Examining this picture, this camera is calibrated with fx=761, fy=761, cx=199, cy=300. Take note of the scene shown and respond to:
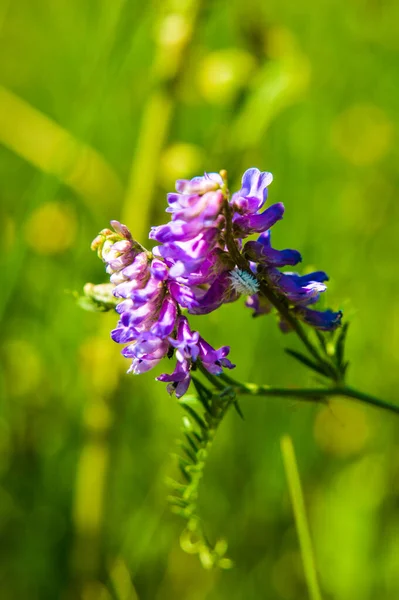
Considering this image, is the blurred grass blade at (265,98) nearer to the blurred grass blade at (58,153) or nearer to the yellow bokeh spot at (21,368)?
the blurred grass blade at (58,153)

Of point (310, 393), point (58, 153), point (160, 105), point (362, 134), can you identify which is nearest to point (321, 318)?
point (310, 393)

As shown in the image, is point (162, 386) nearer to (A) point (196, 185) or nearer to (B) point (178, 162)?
(B) point (178, 162)

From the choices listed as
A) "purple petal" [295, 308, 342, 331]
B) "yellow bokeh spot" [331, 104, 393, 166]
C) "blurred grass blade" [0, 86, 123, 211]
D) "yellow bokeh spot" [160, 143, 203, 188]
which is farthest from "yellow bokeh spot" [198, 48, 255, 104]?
"purple petal" [295, 308, 342, 331]

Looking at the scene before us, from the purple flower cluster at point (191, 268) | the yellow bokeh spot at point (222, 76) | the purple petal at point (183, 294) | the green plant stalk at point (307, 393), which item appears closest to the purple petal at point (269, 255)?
the purple flower cluster at point (191, 268)

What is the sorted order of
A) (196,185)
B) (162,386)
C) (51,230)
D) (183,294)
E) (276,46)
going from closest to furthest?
(196,185)
(183,294)
(162,386)
(276,46)
(51,230)

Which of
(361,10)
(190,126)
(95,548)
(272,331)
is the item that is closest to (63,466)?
(95,548)

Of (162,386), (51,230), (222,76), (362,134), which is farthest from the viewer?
(362,134)
